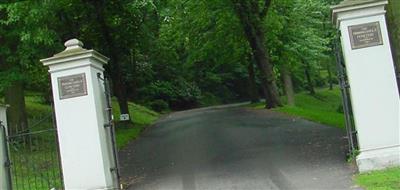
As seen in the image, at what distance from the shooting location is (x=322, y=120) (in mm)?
18156

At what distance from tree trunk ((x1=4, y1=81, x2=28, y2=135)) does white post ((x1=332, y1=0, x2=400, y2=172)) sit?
37.3 feet

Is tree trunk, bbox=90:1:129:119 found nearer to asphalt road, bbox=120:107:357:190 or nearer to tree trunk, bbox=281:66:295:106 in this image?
asphalt road, bbox=120:107:357:190

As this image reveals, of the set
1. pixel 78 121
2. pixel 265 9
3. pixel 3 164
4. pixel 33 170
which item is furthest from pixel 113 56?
pixel 78 121

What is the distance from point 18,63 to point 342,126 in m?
9.86

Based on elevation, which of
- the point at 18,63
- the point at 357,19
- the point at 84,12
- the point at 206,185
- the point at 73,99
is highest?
the point at 84,12

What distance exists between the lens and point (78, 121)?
930 cm

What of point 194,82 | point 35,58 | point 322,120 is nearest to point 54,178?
point 35,58

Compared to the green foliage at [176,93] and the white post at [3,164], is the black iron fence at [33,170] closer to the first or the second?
the white post at [3,164]

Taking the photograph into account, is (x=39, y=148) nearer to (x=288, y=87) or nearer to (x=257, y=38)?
(x=257, y=38)

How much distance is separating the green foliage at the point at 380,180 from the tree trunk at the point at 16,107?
11722 millimetres

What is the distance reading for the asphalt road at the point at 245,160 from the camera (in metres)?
9.20

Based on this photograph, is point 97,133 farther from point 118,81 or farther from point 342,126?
point 118,81

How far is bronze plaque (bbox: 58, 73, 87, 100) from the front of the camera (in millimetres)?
9336

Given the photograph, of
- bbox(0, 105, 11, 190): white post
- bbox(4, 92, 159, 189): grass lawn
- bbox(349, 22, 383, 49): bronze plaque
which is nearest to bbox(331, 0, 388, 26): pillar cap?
bbox(349, 22, 383, 49): bronze plaque
